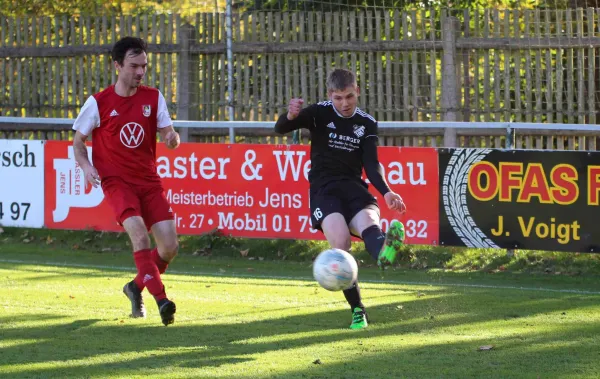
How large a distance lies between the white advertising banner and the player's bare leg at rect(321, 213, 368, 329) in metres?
7.13

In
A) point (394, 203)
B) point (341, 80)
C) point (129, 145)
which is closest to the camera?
point (394, 203)

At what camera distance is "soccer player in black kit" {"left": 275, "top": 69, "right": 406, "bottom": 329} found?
8.59 meters

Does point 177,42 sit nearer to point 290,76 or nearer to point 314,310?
point 290,76

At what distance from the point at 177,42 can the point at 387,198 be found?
28.8ft

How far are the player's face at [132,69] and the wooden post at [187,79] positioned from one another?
7434 millimetres

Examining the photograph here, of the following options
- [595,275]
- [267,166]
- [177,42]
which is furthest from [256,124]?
[595,275]

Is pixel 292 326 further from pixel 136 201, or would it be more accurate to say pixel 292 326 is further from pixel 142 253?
pixel 136 201

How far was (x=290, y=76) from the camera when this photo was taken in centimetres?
1582

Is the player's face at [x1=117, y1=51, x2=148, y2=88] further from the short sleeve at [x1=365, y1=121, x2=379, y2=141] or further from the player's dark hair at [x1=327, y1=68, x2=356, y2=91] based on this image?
the short sleeve at [x1=365, y1=121, x2=379, y2=141]

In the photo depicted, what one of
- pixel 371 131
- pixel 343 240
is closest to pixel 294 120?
pixel 371 131

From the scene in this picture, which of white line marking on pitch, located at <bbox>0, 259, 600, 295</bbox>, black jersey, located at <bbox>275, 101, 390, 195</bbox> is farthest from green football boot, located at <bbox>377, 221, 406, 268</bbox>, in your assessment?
white line marking on pitch, located at <bbox>0, 259, 600, 295</bbox>

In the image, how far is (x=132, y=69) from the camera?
888cm

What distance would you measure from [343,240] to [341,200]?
0.40m

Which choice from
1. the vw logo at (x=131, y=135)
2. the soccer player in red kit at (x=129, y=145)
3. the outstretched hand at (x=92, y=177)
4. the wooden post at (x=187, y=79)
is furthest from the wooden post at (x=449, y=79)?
the outstretched hand at (x=92, y=177)
